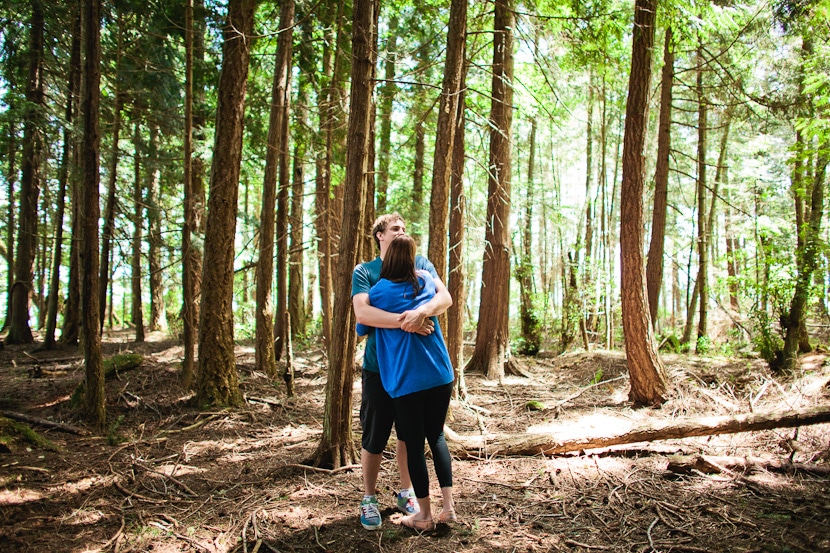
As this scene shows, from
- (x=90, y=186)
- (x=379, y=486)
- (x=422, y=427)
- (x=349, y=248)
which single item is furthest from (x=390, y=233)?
(x=90, y=186)

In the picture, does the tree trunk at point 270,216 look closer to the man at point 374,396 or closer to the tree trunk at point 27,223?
the man at point 374,396

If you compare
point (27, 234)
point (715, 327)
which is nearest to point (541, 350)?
point (715, 327)

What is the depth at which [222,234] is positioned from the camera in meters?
6.51

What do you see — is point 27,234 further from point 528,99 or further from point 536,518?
point 536,518

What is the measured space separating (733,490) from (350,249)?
11.7 feet

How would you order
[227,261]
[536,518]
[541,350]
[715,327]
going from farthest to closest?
[715,327] → [541,350] → [227,261] → [536,518]

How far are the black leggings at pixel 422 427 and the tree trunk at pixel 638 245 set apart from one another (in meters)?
4.45

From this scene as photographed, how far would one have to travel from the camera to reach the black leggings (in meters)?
3.16

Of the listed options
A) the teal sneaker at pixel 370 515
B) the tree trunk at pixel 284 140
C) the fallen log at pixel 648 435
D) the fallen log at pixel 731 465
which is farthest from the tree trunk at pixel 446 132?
the tree trunk at pixel 284 140

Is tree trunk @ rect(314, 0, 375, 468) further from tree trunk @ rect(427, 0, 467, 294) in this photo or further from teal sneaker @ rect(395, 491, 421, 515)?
tree trunk @ rect(427, 0, 467, 294)

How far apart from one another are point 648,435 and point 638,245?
2844 mm

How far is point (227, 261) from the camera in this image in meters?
6.57

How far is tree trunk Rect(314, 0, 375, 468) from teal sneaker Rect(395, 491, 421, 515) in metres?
0.98

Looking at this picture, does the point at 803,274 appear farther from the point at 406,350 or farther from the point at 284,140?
the point at 284,140
